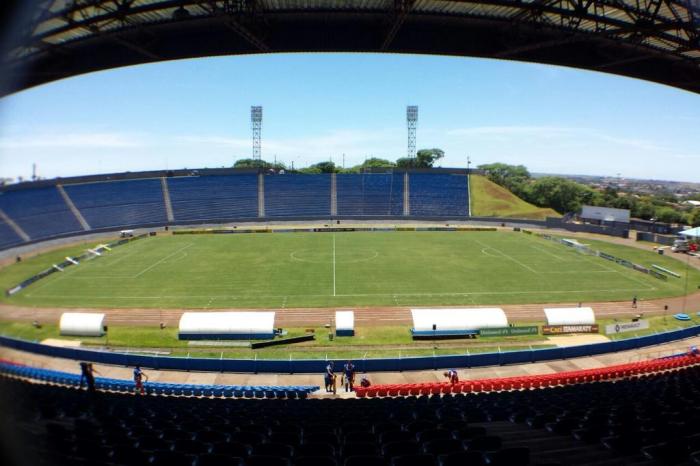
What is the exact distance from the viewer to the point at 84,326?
25.5 meters

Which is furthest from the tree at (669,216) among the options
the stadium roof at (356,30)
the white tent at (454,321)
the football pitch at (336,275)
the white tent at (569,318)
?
the stadium roof at (356,30)

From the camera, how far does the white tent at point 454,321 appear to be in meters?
25.4

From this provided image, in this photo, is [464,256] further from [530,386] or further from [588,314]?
→ [530,386]

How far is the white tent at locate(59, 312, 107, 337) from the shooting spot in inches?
1005

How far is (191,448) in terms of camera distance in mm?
6723

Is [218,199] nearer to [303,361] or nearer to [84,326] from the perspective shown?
[84,326]

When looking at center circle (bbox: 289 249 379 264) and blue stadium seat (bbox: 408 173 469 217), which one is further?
blue stadium seat (bbox: 408 173 469 217)

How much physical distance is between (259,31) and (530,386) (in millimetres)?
18996

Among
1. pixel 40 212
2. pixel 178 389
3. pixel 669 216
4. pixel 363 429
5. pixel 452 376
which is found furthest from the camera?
pixel 669 216

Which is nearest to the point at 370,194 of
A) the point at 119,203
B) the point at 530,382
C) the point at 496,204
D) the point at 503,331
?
the point at 496,204

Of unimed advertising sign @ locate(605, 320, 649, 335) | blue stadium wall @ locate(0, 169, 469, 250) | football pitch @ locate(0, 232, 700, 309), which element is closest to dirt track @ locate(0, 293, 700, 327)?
football pitch @ locate(0, 232, 700, 309)

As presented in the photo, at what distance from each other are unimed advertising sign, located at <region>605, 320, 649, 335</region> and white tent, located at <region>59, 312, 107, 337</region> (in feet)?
109

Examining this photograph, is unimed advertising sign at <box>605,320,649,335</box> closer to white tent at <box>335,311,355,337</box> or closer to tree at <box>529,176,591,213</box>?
white tent at <box>335,311,355,337</box>

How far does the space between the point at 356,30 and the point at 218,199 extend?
239 feet
